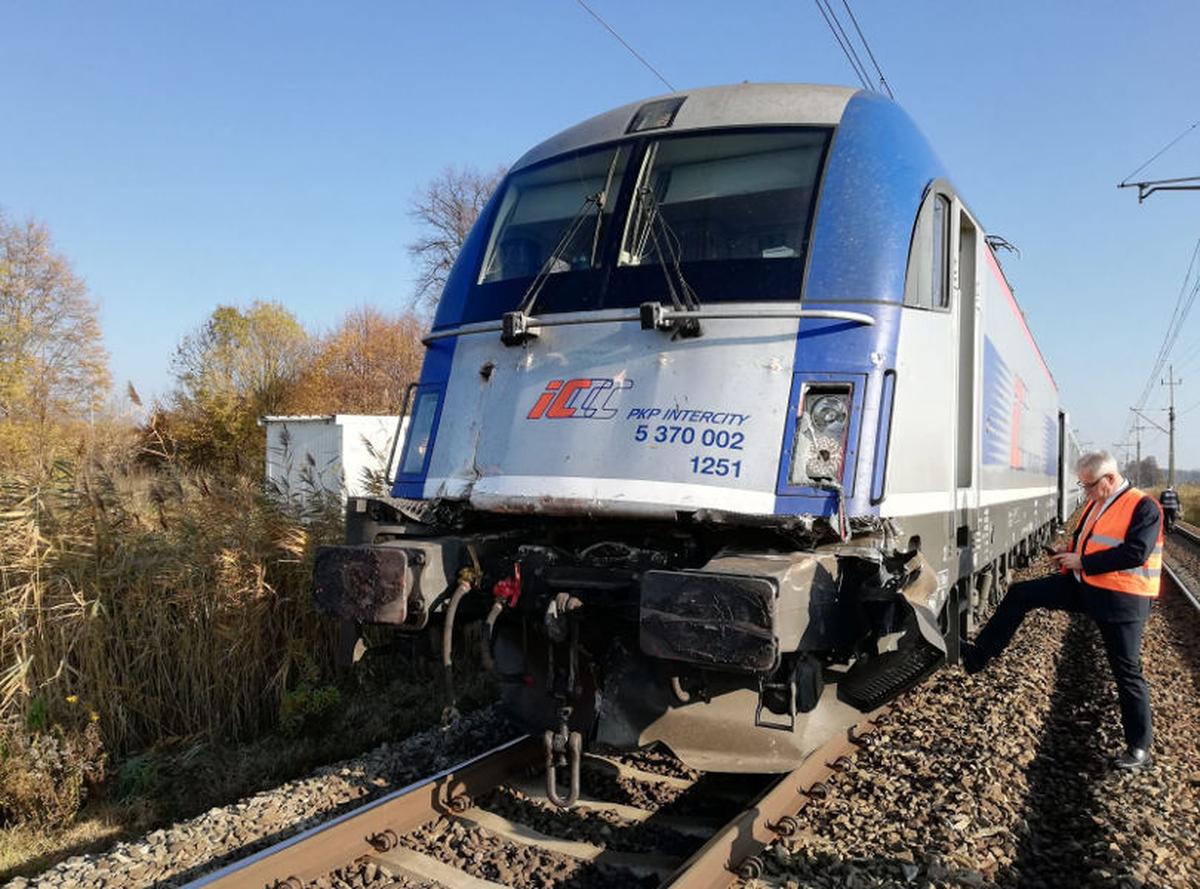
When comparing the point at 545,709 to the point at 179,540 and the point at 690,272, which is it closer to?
the point at 690,272

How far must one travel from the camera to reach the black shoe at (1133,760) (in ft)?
16.2

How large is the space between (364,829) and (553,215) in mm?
3321

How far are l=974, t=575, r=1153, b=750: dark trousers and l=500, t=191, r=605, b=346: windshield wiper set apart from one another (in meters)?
3.32

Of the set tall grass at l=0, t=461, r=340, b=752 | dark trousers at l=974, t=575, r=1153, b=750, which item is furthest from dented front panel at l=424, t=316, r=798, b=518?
tall grass at l=0, t=461, r=340, b=752

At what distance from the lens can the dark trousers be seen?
5059 mm

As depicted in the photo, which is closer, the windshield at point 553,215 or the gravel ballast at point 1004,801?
the gravel ballast at point 1004,801

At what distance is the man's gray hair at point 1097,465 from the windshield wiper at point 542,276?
132 inches

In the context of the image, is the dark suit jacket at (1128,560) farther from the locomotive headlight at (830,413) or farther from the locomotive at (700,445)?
the locomotive headlight at (830,413)

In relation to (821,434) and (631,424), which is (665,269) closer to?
(631,424)

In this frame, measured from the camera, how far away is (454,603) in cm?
414

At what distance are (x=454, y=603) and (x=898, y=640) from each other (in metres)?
1.97

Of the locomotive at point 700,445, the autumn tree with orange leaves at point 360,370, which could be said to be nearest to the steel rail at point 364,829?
the locomotive at point 700,445

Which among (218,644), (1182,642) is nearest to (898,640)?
(218,644)

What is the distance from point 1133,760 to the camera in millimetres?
4980
